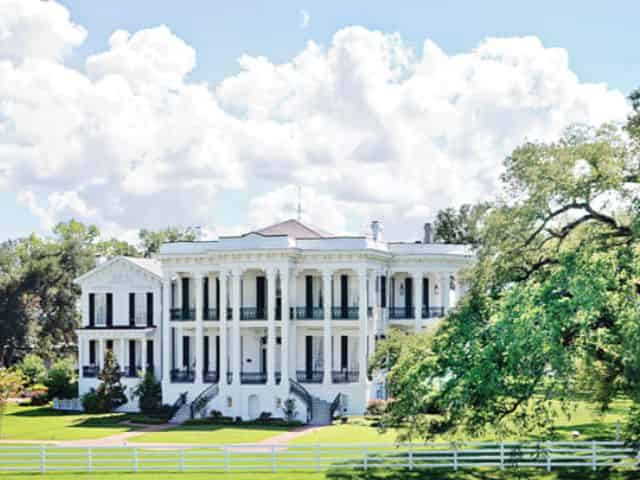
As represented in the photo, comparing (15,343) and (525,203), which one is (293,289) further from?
(15,343)

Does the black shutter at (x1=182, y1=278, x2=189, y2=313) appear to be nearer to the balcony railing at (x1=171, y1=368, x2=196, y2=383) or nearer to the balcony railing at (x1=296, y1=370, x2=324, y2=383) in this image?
the balcony railing at (x1=171, y1=368, x2=196, y2=383)

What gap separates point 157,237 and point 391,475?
7086 centimetres

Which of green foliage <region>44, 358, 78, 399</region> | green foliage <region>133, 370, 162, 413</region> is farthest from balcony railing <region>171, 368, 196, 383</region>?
green foliage <region>44, 358, 78, 399</region>

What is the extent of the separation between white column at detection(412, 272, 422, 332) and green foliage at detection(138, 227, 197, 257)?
45.3 m

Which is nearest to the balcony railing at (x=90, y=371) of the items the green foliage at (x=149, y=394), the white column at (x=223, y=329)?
the green foliage at (x=149, y=394)

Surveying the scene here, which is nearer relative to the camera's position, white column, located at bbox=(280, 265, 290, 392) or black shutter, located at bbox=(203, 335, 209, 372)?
white column, located at bbox=(280, 265, 290, 392)

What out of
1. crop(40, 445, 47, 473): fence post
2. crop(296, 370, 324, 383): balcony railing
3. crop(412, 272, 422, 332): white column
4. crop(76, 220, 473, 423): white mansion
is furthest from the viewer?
crop(412, 272, 422, 332): white column

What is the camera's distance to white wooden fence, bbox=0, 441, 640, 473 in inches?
1216

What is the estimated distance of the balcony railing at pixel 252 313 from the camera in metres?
51.5

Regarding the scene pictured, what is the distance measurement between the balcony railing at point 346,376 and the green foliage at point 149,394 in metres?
9.69

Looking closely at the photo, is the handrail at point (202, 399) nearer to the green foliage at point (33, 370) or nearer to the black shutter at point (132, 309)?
the black shutter at point (132, 309)

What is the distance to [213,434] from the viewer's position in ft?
143

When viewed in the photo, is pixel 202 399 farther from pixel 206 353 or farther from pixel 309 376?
pixel 309 376

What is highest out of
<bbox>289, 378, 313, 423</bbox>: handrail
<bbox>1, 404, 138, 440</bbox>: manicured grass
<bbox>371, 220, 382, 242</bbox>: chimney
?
<bbox>371, 220, 382, 242</bbox>: chimney
